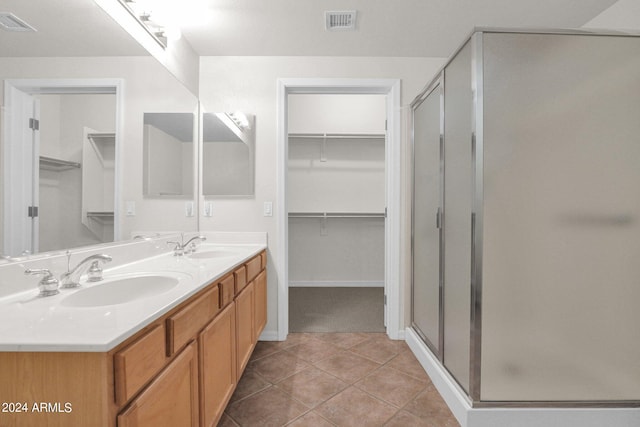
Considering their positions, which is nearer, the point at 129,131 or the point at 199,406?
the point at 199,406

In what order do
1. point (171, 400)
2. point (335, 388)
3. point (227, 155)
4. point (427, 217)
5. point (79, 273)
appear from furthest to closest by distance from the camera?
point (227, 155) → point (427, 217) → point (335, 388) → point (79, 273) → point (171, 400)

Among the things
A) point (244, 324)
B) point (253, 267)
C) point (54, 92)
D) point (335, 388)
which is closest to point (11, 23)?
point (54, 92)

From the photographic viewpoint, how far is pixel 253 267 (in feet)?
6.42

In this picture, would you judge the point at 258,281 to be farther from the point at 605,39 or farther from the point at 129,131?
the point at 605,39

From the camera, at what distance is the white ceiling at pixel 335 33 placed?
1.49m

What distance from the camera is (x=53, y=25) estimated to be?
1.14 meters

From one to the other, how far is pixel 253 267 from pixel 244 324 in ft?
1.24

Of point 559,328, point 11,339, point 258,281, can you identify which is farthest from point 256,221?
point 559,328

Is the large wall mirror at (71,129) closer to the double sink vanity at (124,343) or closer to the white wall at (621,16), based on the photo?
the double sink vanity at (124,343)

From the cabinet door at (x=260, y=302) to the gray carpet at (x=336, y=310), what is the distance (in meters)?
0.49

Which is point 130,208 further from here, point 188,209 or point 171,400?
point 171,400

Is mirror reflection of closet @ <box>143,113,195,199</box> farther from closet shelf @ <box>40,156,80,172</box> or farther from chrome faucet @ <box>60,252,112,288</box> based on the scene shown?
chrome faucet @ <box>60,252,112,288</box>

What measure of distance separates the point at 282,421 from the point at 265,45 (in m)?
2.55

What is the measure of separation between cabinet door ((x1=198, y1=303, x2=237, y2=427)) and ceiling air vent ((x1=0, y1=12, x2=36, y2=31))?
1.27 m
